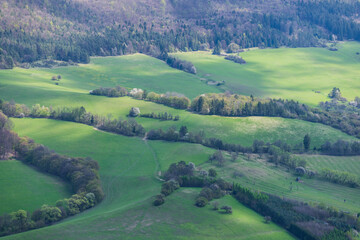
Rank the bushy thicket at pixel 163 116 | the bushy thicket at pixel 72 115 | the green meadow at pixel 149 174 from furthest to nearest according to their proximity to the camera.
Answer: the bushy thicket at pixel 163 116 < the bushy thicket at pixel 72 115 < the green meadow at pixel 149 174

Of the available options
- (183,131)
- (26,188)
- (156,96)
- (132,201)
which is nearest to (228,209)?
(132,201)

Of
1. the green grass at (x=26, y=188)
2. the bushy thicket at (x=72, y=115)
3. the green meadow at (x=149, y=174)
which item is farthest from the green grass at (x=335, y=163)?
the green grass at (x=26, y=188)

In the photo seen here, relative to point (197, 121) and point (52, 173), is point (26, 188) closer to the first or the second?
point (52, 173)

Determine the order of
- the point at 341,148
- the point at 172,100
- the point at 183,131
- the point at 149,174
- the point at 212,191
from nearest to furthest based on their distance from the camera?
the point at 212,191 < the point at 149,174 < the point at 341,148 < the point at 183,131 < the point at 172,100

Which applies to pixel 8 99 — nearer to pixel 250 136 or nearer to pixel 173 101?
pixel 173 101

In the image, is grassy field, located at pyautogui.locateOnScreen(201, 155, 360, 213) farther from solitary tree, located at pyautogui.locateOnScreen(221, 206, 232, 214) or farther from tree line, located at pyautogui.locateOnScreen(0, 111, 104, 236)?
A: tree line, located at pyautogui.locateOnScreen(0, 111, 104, 236)

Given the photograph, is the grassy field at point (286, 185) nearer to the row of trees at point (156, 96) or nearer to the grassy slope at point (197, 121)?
the grassy slope at point (197, 121)
